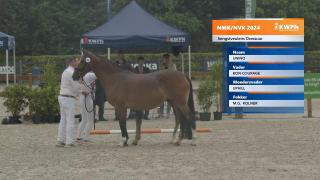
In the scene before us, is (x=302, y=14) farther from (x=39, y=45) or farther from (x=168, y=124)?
(x=168, y=124)

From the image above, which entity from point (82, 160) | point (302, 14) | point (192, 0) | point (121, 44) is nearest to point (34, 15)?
point (192, 0)

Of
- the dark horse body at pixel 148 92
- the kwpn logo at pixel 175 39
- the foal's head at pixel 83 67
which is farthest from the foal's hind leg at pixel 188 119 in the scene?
the kwpn logo at pixel 175 39

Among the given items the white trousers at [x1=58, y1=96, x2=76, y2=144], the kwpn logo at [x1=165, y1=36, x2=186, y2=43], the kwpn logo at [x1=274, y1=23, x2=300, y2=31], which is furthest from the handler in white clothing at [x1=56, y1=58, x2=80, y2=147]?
the kwpn logo at [x1=274, y1=23, x2=300, y2=31]

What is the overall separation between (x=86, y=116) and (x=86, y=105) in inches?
12.3

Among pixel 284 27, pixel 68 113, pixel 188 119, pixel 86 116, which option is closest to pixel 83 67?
pixel 68 113

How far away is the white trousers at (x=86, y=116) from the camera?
1465 centimetres

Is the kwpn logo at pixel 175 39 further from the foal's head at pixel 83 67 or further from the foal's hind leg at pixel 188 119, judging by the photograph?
the foal's hind leg at pixel 188 119

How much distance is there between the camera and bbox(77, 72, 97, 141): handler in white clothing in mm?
14641

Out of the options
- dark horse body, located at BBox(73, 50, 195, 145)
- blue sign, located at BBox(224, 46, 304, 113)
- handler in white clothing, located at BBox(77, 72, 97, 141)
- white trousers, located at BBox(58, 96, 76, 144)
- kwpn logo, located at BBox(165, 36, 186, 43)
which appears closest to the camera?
white trousers, located at BBox(58, 96, 76, 144)

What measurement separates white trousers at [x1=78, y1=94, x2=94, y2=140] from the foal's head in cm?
56

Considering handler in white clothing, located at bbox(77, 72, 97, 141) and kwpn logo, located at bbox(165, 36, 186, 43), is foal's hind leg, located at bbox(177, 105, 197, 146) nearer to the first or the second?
handler in white clothing, located at bbox(77, 72, 97, 141)

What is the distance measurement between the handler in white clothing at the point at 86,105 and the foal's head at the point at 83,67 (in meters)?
0.31

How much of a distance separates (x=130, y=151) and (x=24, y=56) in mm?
41115

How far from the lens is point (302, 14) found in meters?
57.6
